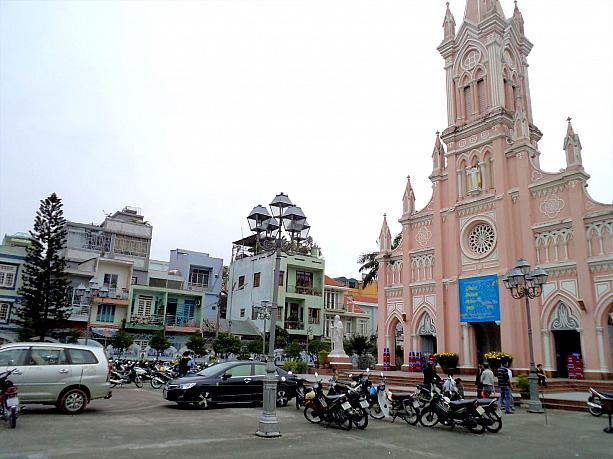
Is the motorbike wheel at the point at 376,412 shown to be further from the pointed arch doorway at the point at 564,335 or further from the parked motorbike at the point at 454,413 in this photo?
the pointed arch doorway at the point at 564,335

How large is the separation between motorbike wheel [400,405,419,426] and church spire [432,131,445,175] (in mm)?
19172

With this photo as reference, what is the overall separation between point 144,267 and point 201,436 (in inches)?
1331

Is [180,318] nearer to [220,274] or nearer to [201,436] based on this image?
[220,274]

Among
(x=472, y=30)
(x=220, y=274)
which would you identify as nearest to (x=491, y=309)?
(x=472, y=30)

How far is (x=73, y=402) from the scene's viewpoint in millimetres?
11227

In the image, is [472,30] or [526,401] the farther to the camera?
[472,30]

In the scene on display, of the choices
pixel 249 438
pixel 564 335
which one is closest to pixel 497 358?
pixel 564 335

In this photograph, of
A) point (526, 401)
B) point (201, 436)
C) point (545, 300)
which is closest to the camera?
point (201, 436)

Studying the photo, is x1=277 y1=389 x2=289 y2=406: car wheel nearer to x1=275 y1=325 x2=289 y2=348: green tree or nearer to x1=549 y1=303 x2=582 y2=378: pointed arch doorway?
x1=549 y1=303 x2=582 y2=378: pointed arch doorway

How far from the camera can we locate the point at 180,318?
3841 centimetres

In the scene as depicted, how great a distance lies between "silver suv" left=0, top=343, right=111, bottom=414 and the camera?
10719 millimetres

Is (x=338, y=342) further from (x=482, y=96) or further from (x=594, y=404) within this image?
(x=482, y=96)

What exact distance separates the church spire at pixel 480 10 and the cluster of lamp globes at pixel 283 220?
23.3 metres

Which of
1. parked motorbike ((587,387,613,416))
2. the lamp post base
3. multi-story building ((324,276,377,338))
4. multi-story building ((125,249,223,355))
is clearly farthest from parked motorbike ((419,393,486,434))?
multi-story building ((324,276,377,338))
